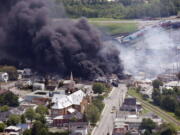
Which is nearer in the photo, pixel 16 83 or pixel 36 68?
pixel 16 83

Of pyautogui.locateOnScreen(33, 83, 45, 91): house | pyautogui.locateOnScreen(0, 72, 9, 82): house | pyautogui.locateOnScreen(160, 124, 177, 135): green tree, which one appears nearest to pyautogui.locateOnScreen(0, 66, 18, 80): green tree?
pyautogui.locateOnScreen(0, 72, 9, 82): house

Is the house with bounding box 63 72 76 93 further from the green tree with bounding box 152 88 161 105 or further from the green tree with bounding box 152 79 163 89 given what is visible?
the green tree with bounding box 152 79 163 89

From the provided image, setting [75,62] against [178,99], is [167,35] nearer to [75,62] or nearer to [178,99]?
[75,62]

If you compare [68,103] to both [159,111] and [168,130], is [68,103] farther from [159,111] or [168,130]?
[168,130]

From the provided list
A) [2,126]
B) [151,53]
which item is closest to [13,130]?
[2,126]

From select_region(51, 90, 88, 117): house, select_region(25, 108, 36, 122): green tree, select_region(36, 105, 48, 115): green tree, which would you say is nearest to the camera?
select_region(25, 108, 36, 122): green tree

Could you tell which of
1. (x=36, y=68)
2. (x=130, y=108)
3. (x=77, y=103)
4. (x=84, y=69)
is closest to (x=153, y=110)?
(x=130, y=108)
